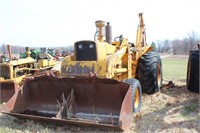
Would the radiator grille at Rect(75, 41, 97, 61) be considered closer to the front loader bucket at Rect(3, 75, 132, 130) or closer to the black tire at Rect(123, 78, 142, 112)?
the front loader bucket at Rect(3, 75, 132, 130)

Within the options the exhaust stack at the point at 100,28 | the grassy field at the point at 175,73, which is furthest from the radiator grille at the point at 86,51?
the grassy field at the point at 175,73

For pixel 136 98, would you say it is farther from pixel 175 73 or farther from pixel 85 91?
pixel 175 73

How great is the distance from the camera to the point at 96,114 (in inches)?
232

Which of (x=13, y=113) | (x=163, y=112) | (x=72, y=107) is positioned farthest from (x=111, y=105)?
(x=13, y=113)

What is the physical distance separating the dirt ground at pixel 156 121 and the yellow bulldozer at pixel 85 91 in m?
0.21

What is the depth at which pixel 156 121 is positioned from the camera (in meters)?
5.79

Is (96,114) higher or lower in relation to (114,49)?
lower

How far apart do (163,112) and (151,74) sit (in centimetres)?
160

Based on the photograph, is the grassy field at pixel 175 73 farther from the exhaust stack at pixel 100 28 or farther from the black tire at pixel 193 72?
the exhaust stack at pixel 100 28

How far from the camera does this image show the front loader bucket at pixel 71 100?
5652mm

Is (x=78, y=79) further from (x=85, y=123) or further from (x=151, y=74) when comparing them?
(x=151, y=74)

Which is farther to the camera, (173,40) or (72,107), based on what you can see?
(173,40)

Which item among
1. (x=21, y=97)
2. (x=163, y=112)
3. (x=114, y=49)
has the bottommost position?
(x=163, y=112)

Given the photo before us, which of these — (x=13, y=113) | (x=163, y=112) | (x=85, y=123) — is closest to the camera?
(x=85, y=123)
